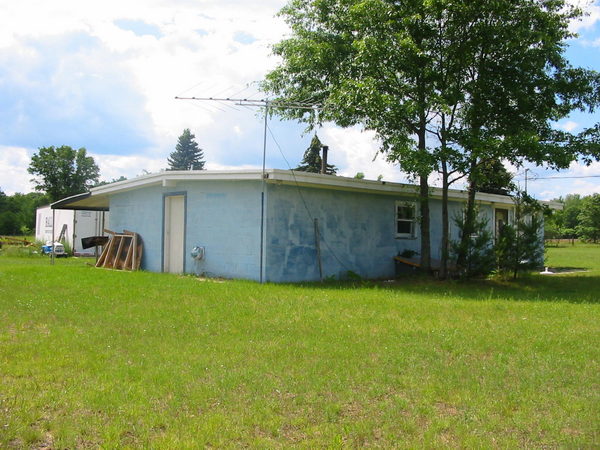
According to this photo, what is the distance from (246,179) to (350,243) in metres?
3.73

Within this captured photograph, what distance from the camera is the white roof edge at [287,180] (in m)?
13.4

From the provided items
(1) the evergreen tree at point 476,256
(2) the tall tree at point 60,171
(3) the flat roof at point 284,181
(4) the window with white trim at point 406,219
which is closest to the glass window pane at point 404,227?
(4) the window with white trim at point 406,219

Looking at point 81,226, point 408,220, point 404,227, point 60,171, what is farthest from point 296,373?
point 60,171

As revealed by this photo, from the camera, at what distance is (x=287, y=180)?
1341cm

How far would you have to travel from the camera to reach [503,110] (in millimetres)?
14234

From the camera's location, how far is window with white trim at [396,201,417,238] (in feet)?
55.8

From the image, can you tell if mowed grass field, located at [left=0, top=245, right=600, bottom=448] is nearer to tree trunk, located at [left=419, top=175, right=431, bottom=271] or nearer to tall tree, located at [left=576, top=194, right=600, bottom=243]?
tree trunk, located at [left=419, top=175, right=431, bottom=271]

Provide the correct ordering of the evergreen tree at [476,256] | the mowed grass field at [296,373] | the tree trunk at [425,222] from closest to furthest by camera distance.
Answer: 1. the mowed grass field at [296,373]
2. the evergreen tree at [476,256]
3. the tree trunk at [425,222]

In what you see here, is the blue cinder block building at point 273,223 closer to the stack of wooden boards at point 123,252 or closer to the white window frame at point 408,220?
the white window frame at point 408,220

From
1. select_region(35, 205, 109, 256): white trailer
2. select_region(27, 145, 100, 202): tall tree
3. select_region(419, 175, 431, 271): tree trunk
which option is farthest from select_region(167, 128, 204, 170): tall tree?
select_region(419, 175, 431, 271): tree trunk

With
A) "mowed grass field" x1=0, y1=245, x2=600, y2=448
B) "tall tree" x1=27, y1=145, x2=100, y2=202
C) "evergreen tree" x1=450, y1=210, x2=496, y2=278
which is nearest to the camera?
"mowed grass field" x1=0, y1=245, x2=600, y2=448

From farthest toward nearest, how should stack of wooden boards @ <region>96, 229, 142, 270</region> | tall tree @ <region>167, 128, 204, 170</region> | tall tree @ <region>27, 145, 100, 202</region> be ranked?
1. tall tree @ <region>167, 128, 204, 170</region>
2. tall tree @ <region>27, 145, 100, 202</region>
3. stack of wooden boards @ <region>96, 229, 142, 270</region>

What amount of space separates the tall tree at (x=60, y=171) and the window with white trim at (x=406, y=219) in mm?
44656

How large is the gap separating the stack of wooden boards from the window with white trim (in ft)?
26.3
